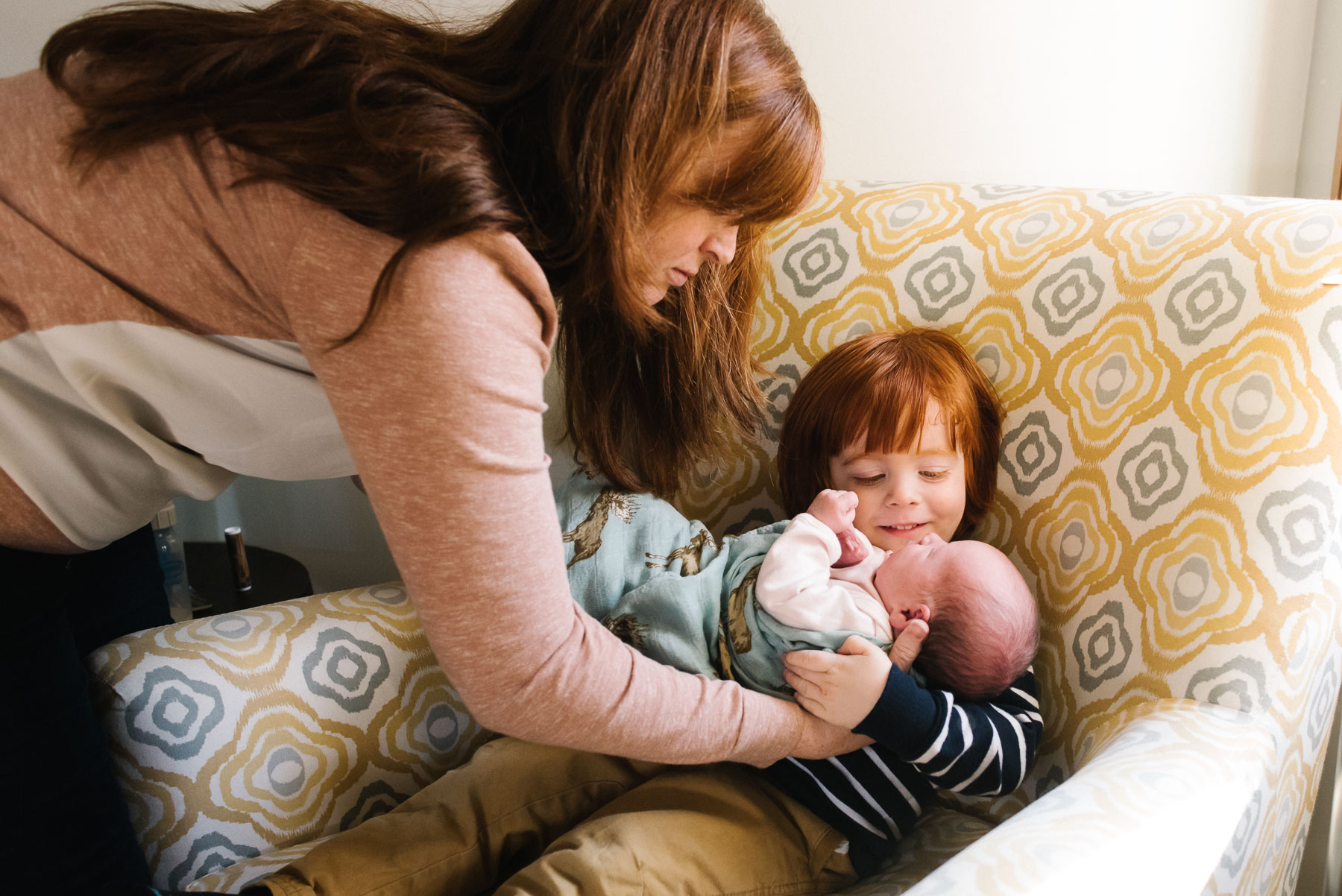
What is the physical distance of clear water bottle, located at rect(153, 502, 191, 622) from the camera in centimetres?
124

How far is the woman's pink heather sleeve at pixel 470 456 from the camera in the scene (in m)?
0.53

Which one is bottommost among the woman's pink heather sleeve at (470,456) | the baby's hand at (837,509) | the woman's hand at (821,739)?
the woman's hand at (821,739)

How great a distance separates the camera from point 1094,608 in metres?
0.85

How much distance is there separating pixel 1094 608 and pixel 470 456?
0.62m

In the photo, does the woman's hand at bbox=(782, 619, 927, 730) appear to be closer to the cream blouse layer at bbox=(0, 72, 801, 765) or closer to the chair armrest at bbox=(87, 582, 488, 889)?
the cream blouse layer at bbox=(0, 72, 801, 765)

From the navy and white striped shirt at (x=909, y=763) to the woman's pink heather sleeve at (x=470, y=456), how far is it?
30cm

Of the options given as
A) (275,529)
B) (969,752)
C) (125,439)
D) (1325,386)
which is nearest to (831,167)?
(1325,386)

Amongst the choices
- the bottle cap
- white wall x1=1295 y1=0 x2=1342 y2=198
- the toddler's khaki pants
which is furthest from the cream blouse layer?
white wall x1=1295 y1=0 x2=1342 y2=198

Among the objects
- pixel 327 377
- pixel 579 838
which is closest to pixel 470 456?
pixel 327 377

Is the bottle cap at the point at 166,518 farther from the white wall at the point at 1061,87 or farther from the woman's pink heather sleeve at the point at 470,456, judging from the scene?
the white wall at the point at 1061,87

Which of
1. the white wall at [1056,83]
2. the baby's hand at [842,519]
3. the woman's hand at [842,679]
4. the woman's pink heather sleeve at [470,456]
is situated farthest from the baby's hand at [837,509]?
the white wall at [1056,83]

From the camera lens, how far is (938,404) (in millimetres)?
923

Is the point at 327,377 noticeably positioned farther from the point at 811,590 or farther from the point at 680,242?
the point at 811,590

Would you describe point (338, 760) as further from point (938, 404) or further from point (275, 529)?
point (275, 529)
